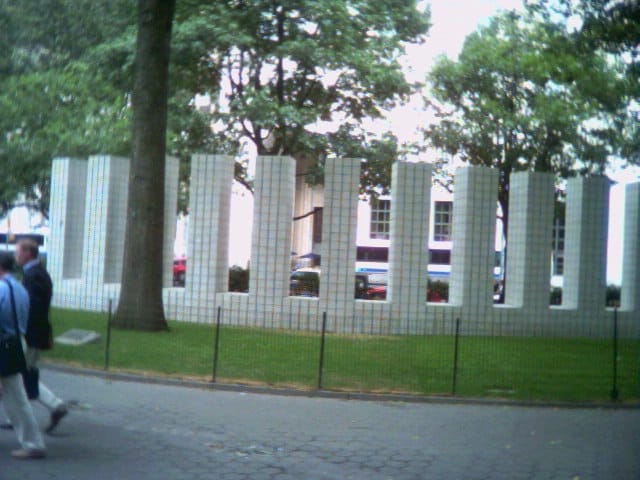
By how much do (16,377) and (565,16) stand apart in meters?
14.0

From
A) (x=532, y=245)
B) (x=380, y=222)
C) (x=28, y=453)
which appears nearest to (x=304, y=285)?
(x=532, y=245)

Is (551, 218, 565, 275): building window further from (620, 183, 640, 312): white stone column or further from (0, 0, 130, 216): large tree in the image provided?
(0, 0, 130, 216): large tree

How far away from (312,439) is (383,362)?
6145mm

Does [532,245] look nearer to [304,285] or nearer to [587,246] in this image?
[587,246]

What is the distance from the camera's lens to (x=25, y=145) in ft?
95.1

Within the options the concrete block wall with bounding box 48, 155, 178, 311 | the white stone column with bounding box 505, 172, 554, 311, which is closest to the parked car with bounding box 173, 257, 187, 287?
the concrete block wall with bounding box 48, 155, 178, 311

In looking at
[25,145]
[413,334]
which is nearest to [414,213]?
[413,334]

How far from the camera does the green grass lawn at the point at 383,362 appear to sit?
15148mm

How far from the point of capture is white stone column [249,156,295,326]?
22.3 meters

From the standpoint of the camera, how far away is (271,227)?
Result: 73.7ft

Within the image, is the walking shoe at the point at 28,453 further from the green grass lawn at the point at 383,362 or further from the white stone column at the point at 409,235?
the white stone column at the point at 409,235

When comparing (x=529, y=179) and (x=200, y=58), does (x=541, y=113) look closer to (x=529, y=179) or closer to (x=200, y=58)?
(x=529, y=179)

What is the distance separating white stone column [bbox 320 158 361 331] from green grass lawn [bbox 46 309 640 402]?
227 centimetres

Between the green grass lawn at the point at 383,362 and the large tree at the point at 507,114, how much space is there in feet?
40.8
